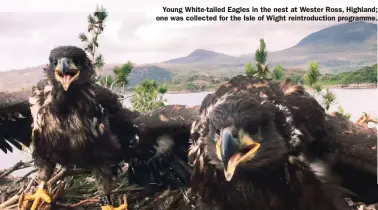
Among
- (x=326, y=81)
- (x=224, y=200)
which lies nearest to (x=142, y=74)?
(x=326, y=81)

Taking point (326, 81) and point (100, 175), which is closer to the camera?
point (100, 175)

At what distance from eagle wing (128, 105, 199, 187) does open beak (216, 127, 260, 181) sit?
1936 mm

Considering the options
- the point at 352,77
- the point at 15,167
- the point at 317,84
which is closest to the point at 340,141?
the point at 317,84

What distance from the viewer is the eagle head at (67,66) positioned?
15.0ft

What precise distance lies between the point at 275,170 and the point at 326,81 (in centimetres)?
460

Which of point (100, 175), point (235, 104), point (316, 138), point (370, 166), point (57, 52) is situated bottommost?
point (100, 175)

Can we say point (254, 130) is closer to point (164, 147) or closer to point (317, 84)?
point (164, 147)

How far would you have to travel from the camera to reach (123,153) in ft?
17.2

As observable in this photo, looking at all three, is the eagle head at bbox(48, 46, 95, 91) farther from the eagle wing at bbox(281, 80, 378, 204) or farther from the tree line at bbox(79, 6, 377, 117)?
the eagle wing at bbox(281, 80, 378, 204)

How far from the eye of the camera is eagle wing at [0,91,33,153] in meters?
5.72

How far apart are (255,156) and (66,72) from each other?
261cm

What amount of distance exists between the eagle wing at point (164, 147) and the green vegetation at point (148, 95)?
2.39 m

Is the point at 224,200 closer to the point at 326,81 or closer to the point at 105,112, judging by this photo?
the point at 105,112

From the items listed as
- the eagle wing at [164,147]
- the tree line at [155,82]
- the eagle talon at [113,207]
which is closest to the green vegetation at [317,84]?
the tree line at [155,82]
